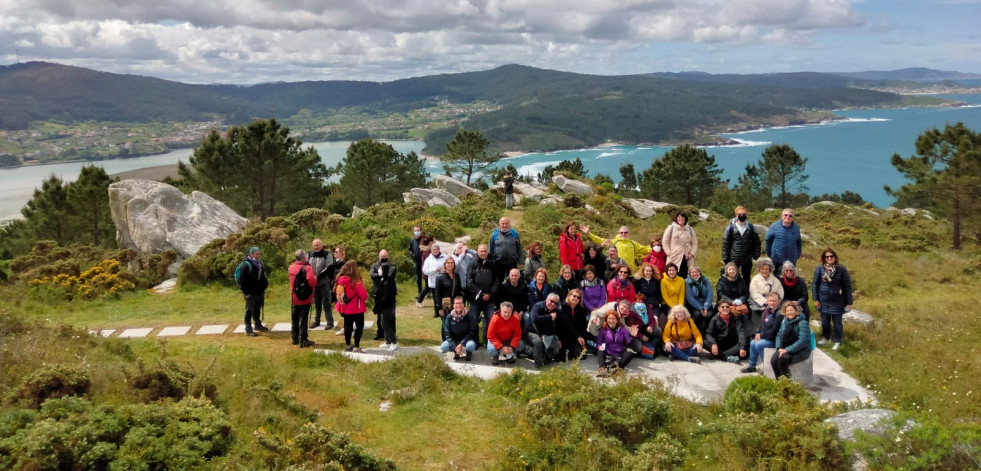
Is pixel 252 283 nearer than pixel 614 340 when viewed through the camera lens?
No

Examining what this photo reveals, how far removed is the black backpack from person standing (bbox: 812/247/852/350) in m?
8.08

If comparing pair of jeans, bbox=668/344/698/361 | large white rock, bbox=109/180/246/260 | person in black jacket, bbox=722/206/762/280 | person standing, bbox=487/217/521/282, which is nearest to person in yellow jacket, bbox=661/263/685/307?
pair of jeans, bbox=668/344/698/361

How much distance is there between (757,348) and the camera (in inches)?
304

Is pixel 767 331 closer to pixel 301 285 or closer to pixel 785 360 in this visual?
pixel 785 360

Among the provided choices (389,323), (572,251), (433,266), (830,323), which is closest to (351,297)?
(389,323)

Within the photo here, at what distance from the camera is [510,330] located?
8164 millimetres

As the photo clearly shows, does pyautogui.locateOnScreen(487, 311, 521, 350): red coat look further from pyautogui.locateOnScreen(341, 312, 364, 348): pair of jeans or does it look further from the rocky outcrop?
the rocky outcrop

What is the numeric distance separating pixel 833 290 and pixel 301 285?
8.29 metres

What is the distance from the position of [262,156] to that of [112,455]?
30.0 m

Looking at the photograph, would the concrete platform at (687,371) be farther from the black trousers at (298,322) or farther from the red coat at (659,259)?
the red coat at (659,259)

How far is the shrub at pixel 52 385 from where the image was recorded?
17.6ft

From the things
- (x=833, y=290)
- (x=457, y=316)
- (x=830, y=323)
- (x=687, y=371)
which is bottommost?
(x=687, y=371)

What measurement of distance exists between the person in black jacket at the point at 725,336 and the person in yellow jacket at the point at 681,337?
0.20 meters

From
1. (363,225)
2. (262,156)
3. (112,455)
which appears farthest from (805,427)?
(262,156)
